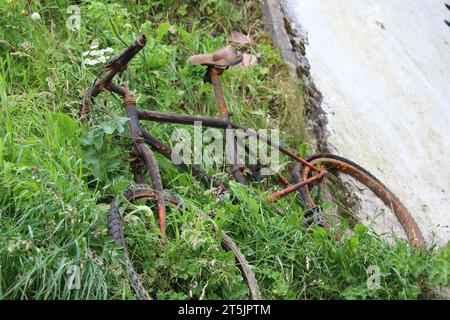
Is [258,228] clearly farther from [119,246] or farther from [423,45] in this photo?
[423,45]

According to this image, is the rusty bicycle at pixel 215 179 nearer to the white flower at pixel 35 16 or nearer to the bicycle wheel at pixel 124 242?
the bicycle wheel at pixel 124 242

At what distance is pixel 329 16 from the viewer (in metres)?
6.50

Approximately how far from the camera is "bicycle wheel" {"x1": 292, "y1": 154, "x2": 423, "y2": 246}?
5.32 m

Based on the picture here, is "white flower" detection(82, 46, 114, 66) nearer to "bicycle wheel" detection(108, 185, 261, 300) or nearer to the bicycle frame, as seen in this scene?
the bicycle frame

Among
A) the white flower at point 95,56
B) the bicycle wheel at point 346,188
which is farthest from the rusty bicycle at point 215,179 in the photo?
the white flower at point 95,56

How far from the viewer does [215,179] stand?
Result: 4.78m

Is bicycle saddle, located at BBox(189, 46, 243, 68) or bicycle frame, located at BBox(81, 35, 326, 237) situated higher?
bicycle saddle, located at BBox(189, 46, 243, 68)

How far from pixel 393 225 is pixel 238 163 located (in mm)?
1393

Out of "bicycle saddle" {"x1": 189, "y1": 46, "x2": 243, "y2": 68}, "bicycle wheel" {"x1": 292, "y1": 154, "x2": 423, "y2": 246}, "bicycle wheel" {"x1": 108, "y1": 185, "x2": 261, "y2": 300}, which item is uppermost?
"bicycle saddle" {"x1": 189, "y1": 46, "x2": 243, "y2": 68}

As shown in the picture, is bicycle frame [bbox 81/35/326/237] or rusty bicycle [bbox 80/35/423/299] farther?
bicycle frame [bbox 81/35/326/237]

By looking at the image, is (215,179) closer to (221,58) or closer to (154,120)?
(154,120)

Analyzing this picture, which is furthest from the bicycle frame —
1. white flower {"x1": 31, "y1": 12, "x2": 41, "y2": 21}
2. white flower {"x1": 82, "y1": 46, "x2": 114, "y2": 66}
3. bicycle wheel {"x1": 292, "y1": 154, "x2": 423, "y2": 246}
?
white flower {"x1": 31, "y1": 12, "x2": 41, "y2": 21}

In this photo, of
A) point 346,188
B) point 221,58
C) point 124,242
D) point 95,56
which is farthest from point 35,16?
point 346,188

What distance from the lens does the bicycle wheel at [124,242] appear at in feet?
11.8
